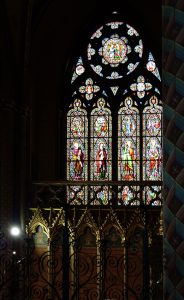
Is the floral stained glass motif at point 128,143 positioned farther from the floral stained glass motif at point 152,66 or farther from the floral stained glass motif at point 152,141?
the floral stained glass motif at point 152,66

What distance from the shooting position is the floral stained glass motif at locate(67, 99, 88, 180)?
1553 centimetres

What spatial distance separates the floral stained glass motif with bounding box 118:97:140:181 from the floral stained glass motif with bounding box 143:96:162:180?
0.20 metres

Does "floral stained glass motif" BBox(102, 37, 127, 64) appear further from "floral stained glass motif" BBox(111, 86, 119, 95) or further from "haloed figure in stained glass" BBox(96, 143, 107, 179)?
"haloed figure in stained glass" BBox(96, 143, 107, 179)

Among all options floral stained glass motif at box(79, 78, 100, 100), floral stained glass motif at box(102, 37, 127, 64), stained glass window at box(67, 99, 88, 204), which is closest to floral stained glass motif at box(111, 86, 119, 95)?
floral stained glass motif at box(79, 78, 100, 100)

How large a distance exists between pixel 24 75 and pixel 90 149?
273cm

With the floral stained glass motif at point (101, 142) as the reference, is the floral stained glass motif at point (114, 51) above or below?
above

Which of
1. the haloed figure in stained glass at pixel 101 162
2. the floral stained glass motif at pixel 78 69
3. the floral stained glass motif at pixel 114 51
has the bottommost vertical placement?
the haloed figure in stained glass at pixel 101 162

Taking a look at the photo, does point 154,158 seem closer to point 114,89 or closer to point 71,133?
point 114,89

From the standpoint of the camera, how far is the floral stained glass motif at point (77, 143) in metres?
15.5

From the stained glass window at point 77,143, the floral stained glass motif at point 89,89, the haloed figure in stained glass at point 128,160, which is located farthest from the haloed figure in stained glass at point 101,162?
the floral stained glass motif at point 89,89

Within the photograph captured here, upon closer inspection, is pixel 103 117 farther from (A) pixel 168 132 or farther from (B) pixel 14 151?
(A) pixel 168 132

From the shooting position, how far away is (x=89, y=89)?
15.8 metres

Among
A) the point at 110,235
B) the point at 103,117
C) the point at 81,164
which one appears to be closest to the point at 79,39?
the point at 103,117

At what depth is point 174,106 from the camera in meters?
2.48
